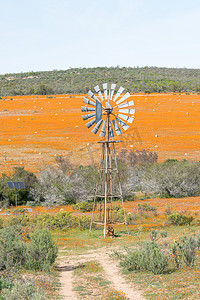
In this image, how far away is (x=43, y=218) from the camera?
18734 mm

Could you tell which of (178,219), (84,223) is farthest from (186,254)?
(84,223)

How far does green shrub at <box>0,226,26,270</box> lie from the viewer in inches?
421

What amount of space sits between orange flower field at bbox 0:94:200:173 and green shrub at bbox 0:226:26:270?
2284cm

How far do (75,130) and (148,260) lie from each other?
39301mm

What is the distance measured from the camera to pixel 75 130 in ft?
160

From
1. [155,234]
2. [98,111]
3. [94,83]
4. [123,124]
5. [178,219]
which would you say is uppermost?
[94,83]

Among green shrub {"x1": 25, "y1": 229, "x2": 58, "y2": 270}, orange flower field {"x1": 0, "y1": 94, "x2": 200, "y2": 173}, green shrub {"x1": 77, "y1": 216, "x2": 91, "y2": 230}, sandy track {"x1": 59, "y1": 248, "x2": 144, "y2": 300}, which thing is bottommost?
green shrub {"x1": 77, "y1": 216, "x2": 91, "y2": 230}

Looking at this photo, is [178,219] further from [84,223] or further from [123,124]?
[123,124]

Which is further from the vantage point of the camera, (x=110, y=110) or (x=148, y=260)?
(x=110, y=110)

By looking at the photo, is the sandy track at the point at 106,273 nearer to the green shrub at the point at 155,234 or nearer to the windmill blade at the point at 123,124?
the green shrub at the point at 155,234

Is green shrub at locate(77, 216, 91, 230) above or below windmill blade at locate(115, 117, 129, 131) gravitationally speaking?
below

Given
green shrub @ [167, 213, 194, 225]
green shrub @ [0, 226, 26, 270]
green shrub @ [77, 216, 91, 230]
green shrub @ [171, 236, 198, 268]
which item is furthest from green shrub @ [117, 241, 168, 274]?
green shrub @ [167, 213, 194, 225]

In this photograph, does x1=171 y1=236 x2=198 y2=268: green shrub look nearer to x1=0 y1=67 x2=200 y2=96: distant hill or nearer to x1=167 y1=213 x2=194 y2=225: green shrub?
x1=167 y1=213 x2=194 y2=225: green shrub

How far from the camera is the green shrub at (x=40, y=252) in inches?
432
